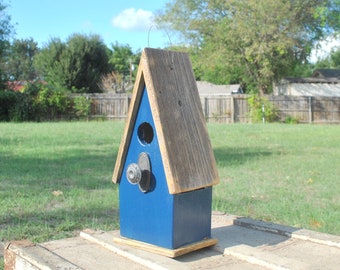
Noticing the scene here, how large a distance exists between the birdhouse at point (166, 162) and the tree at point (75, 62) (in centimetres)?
4199

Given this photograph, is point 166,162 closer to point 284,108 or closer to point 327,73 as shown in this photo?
point 284,108

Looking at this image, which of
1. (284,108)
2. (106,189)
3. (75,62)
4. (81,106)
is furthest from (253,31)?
(106,189)

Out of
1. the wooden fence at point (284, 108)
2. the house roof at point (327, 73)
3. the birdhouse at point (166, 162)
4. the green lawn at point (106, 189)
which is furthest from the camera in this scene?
the house roof at point (327, 73)

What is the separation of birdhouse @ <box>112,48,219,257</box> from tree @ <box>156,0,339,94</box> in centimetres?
3169

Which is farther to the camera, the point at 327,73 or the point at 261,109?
the point at 327,73

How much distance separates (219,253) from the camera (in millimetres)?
2471

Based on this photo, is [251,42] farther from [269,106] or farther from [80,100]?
[80,100]

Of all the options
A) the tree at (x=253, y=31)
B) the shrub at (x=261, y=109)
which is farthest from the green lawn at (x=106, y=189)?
the tree at (x=253, y=31)

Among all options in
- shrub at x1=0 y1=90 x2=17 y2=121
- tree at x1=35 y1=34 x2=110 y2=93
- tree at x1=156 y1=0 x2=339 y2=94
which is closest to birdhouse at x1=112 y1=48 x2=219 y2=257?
shrub at x1=0 y1=90 x2=17 y2=121

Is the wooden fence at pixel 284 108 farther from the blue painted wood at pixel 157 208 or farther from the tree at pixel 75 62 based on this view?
the blue painted wood at pixel 157 208

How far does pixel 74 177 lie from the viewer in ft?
23.7

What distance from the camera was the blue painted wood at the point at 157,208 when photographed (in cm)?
236

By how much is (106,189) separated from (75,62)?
4117 centimetres

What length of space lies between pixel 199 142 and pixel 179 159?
20cm
